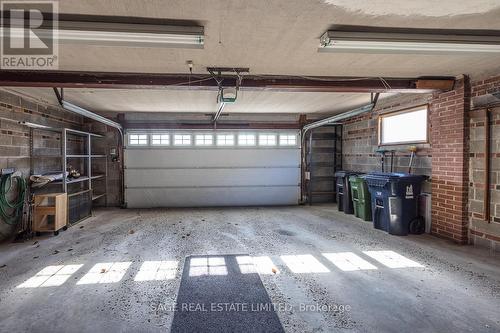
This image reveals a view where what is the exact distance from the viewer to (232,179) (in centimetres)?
765

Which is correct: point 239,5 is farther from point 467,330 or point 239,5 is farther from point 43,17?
point 467,330

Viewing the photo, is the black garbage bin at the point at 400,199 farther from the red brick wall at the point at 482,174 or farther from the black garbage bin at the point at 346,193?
the black garbage bin at the point at 346,193

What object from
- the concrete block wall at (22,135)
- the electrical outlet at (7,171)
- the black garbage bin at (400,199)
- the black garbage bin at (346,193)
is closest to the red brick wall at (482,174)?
the black garbage bin at (400,199)

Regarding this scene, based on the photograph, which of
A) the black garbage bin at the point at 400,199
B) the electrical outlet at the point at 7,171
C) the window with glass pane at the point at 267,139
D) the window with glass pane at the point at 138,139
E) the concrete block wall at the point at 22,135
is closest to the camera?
the electrical outlet at the point at 7,171

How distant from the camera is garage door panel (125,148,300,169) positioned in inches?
291

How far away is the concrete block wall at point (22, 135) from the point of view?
14.5 feet

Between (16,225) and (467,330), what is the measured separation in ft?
21.0

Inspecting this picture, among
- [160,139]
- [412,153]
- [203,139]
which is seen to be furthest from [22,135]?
[412,153]

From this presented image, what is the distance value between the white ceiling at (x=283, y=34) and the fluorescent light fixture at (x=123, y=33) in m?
0.11

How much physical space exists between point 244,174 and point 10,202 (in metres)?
5.04

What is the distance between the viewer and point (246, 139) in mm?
7738

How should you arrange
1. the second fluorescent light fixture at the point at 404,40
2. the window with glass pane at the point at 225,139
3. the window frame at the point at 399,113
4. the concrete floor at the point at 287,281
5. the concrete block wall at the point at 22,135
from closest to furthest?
the concrete floor at the point at 287,281 < the second fluorescent light fixture at the point at 404,40 < the concrete block wall at the point at 22,135 < the window frame at the point at 399,113 < the window with glass pane at the point at 225,139

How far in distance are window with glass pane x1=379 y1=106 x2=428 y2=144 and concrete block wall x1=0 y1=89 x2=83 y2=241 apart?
723 cm

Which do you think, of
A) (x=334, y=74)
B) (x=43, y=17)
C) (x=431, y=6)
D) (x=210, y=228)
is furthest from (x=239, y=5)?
(x=210, y=228)
